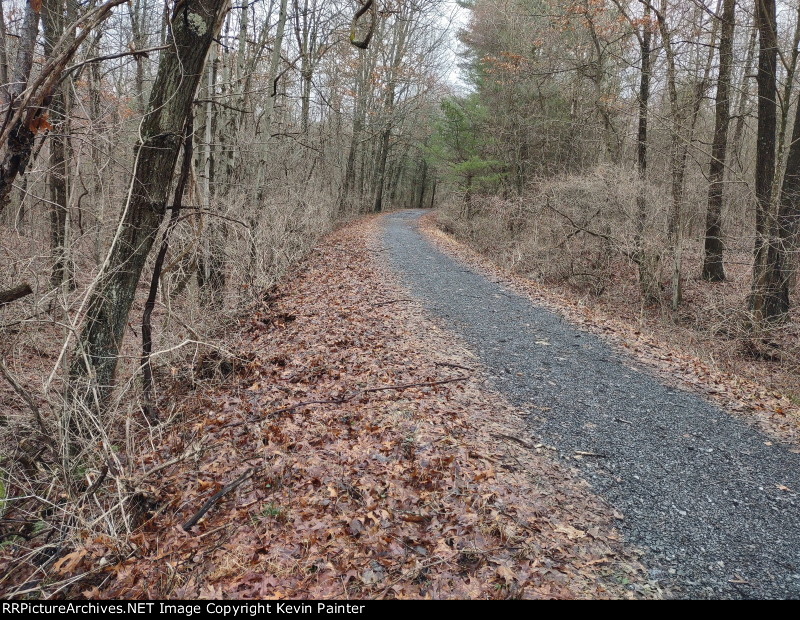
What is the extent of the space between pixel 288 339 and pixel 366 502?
3.85 m

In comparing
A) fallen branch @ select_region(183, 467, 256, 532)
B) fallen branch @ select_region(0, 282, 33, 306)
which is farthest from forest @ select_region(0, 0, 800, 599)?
fallen branch @ select_region(0, 282, 33, 306)

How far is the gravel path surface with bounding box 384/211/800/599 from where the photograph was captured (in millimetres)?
2928

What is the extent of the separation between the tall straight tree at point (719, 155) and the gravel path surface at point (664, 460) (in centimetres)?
689

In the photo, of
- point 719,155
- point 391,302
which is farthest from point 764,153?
point 391,302

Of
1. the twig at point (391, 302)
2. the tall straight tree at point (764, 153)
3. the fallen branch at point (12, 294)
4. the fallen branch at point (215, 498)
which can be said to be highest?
the tall straight tree at point (764, 153)

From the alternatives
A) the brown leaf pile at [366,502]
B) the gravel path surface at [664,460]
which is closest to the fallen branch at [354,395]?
the brown leaf pile at [366,502]

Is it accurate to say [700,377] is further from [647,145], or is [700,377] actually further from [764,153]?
[647,145]

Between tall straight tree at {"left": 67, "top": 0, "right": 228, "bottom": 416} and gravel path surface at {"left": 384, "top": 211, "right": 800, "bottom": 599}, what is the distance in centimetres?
397

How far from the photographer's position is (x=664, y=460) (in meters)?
4.04

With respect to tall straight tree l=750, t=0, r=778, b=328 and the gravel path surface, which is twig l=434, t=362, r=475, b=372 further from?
tall straight tree l=750, t=0, r=778, b=328

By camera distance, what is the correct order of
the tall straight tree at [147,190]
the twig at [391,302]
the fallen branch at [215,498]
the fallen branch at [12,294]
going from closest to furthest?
the fallen branch at [215,498]
the tall straight tree at [147,190]
the fallen branch at [12,294]
the twig at [391,302]

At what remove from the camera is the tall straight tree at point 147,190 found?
12.7ft

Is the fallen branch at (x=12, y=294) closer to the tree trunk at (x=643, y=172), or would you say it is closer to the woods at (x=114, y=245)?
the woods at (x=114, y=245)
